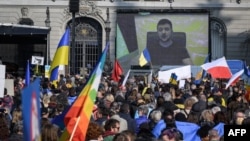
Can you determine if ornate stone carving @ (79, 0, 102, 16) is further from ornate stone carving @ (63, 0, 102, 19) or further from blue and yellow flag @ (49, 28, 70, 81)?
blue and yellow flag @ (49, 28, 70, 81)

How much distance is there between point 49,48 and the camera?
1594 inches

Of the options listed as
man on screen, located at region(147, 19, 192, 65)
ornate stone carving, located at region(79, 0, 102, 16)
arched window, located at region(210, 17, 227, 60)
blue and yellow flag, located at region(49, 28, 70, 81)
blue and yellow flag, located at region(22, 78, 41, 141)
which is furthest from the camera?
arched window, located at region(210, 17, 227, 60)

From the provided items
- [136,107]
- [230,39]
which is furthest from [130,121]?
[230,39]

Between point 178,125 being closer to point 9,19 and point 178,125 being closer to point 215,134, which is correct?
point 215,134

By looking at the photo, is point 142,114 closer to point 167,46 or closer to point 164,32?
point 167,46

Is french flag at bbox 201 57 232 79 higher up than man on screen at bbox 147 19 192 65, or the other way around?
man on screen at bbox 147 19 192 65

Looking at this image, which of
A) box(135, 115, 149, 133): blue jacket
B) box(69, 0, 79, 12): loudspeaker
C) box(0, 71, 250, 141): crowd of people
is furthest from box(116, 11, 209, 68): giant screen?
box(135, 115, 149, 133): blue jacket

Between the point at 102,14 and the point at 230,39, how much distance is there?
6.82 meters

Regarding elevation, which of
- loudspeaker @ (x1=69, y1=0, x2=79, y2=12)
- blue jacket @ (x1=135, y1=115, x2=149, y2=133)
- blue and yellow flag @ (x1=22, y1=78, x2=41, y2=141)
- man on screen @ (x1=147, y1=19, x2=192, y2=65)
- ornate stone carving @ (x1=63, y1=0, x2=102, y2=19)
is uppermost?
ornate stone carving @ (x1=63, y1=0, x2=102, y2=19)

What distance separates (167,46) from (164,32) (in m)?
0.71

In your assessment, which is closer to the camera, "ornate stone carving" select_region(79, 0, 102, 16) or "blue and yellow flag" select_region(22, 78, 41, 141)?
"blue and yellow flag" select_region(22, 78, 41, 141)

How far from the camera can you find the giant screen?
4050 centimetres

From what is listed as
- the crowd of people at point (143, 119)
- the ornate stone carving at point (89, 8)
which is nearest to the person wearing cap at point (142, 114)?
the crowd of people at point (143, 119)

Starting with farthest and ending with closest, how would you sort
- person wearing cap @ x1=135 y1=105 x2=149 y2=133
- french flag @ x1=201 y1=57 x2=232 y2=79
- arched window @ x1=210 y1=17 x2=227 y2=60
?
arched window @ x1=210 y1=17 x2=227 y2=60
french flag @ x1=201 y1=57 x2=232 y2=79
person wearing cap @ x1=135 y1=105 x2=149 y2=133
